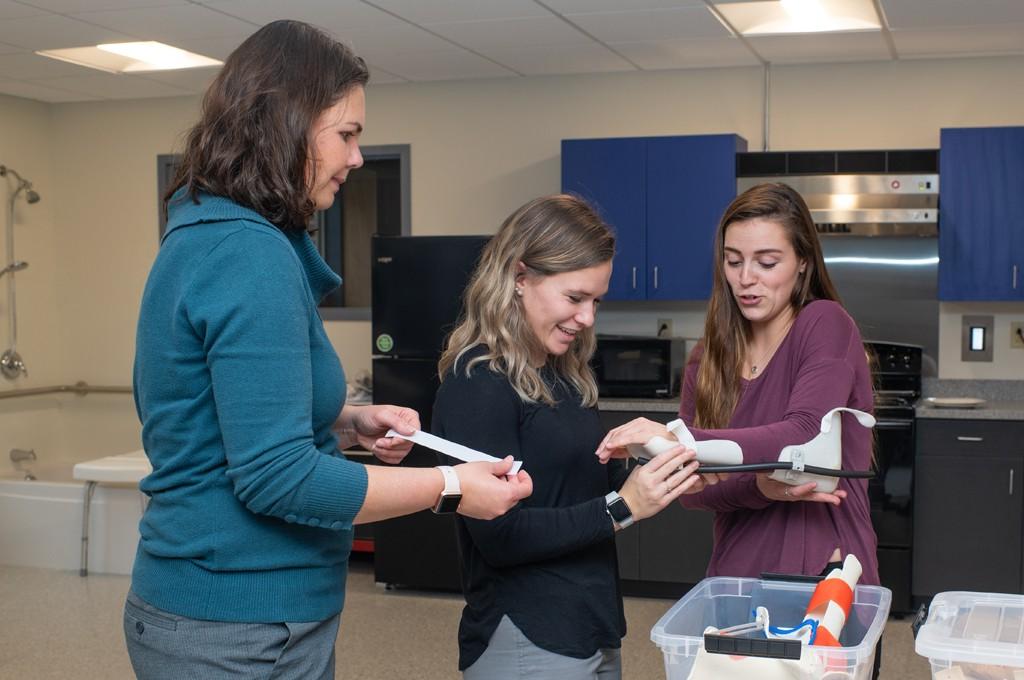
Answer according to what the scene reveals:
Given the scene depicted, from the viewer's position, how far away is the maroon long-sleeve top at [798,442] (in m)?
2.01

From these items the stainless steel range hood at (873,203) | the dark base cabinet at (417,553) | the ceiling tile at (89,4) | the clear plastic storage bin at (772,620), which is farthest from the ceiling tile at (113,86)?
the clear plastic storage bin at (772,620)

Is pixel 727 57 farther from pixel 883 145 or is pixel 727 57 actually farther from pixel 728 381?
pixel 728 381

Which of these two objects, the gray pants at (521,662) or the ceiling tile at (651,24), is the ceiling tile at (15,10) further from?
the gray pants at (521,662)

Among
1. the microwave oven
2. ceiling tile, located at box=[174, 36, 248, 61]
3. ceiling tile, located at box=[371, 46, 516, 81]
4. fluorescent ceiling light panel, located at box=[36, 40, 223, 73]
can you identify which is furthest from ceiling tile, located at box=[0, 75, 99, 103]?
the microwave oven

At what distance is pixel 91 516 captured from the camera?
5.68 meters

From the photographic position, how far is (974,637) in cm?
146

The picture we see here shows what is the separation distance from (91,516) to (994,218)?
4.42 metres

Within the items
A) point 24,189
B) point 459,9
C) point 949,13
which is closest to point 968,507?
point 949,13

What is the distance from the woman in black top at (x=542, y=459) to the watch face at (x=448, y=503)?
0.76 ft

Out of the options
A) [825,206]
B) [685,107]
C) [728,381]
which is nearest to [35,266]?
[685,107]

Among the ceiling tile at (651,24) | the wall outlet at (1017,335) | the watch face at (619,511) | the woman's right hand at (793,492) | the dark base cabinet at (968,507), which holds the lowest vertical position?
the dark base cabinet at (968,507)

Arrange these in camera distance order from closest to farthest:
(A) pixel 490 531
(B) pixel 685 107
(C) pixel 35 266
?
1. (A) pixel 490 531
2. (B) pixel 685 107
3. (C) pixel 35 266

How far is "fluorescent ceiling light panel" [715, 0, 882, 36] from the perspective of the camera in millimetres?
4469

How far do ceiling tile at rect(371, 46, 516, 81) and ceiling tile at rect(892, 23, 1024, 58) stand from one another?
6.13 ft
